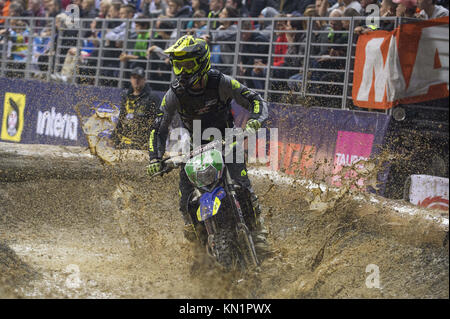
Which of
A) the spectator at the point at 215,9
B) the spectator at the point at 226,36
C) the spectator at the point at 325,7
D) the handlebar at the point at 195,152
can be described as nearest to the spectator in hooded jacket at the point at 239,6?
the spectator at the point at 215,9

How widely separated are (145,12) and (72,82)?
7.62 feet

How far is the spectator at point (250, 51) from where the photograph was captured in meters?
10.6

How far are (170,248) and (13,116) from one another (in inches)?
362

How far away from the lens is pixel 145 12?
13.6m

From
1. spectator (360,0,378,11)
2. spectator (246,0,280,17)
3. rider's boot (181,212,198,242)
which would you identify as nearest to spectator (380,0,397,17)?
spectator (360,0,378,11)

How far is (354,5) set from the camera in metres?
9.58

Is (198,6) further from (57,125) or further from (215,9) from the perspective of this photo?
(57,125)

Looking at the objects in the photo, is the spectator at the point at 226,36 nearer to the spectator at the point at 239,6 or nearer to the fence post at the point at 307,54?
the spectator at the point at 239,6

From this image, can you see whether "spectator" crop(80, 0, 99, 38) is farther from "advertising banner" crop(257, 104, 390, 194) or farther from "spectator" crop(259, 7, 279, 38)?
"advertising banner" crop(257, 104, 390, 194)

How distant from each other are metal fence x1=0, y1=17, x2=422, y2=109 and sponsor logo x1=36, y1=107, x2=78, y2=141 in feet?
3.06

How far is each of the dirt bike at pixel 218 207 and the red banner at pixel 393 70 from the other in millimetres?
1834

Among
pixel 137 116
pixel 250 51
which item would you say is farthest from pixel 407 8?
pixel 137 116
